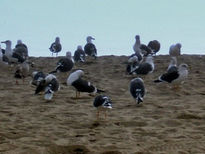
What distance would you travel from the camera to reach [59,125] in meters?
8.40

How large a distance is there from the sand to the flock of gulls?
290 mm

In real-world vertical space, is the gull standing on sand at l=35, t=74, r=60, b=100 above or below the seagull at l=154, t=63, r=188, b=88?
below

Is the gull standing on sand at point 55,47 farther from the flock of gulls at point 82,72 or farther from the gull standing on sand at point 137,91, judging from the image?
the gull standing on sand at point 137,91

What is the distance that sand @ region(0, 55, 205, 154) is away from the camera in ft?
22.0

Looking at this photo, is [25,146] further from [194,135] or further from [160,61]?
[160,61]

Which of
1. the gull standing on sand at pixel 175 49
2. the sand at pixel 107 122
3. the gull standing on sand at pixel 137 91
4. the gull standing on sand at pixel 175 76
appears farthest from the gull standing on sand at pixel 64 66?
the gull standing on sand at pixel 175 49

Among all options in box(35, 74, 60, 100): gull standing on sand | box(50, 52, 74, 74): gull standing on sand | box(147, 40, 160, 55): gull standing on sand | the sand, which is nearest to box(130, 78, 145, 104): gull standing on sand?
the sand

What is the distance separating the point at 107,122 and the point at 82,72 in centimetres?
420

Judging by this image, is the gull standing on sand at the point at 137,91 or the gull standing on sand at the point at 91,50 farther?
the gull standing on sand at the point at 91,50

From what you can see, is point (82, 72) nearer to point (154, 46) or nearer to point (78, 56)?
point (78, 56)

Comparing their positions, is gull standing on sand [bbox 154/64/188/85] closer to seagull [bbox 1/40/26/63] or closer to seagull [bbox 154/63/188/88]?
seagull [bbox 154/63/188/88]

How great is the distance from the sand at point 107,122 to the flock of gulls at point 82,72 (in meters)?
0.29

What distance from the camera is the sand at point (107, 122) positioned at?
6.71 meters

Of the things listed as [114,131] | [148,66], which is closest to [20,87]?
[148,66]
